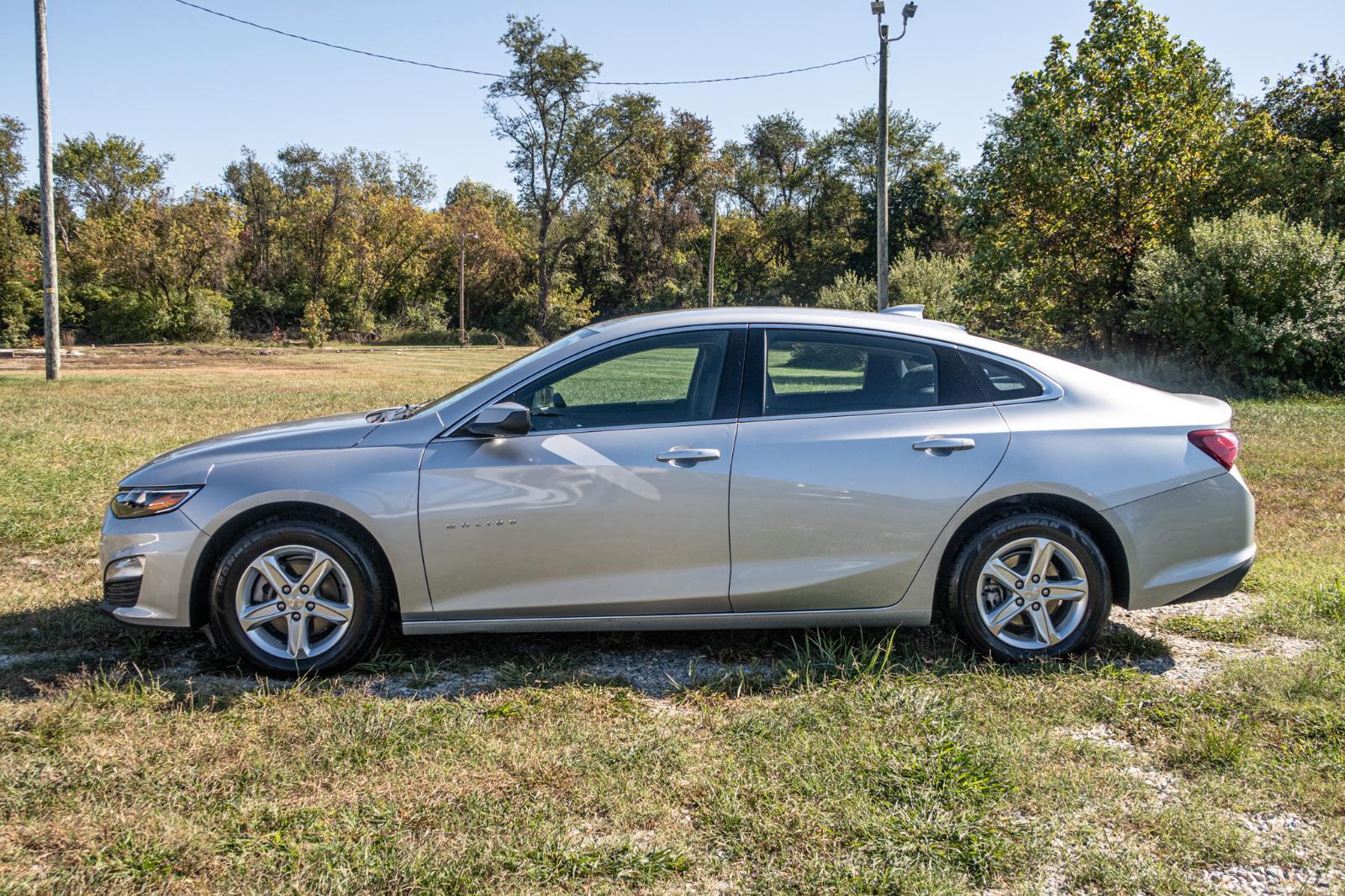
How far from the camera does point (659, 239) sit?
66.4m

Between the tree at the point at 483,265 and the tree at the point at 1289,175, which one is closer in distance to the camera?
the tree at the point at 1289,175

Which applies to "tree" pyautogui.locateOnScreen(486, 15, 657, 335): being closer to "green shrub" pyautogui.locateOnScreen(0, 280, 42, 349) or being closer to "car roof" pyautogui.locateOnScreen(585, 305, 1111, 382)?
"green shrub" pyautogui.locateOnScreen(0, 280, 42, 349)

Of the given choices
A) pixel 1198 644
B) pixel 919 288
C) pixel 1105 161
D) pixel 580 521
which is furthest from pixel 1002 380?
pixel 919 288

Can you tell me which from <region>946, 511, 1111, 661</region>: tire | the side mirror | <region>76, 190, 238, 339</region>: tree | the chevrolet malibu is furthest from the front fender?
<region>76, 190, 238, 339</region>: tree

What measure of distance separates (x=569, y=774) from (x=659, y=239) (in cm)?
6492

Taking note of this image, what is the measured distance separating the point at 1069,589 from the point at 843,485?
1.12 meters

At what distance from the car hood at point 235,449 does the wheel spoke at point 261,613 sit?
0.60m

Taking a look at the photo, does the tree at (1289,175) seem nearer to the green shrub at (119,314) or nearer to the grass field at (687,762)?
the grass field at (687,762)

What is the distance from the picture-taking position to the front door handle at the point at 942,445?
4195 mm

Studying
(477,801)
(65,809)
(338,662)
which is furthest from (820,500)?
(65,809)

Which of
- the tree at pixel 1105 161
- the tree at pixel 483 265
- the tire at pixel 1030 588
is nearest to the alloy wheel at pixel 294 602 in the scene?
the tire at pixel 1030 588

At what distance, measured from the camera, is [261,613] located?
13.6 feet

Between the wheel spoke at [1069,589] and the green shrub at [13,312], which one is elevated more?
the green shrub at [13,312]

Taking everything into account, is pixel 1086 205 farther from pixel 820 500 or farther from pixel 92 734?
pixel 92 734
